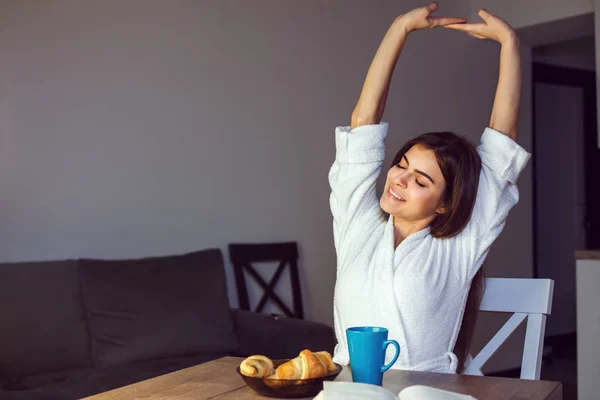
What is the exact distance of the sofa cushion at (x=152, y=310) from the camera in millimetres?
2836

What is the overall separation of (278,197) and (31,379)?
5.34 feet

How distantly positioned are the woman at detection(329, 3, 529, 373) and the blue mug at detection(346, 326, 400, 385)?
1.35 ft

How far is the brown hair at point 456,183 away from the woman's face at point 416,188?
2cm

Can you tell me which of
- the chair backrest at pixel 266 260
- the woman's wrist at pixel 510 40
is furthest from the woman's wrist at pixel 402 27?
the chair backrest at pixel 266 260

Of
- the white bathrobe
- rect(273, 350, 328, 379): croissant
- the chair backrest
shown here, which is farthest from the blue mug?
the chair backrest

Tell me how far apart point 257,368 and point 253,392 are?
7 centimetres

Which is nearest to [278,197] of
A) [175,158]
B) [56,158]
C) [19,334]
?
[175,158]

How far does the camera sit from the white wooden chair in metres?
1.62

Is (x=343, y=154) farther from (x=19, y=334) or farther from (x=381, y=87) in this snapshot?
(x=19, y=334)

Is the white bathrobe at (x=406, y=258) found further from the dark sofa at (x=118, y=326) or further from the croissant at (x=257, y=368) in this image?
the dark sofa at (x=118, y=326)

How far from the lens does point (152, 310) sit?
2.92 metres

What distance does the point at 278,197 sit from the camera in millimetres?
3801

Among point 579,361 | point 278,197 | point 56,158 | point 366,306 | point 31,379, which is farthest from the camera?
point 278,197

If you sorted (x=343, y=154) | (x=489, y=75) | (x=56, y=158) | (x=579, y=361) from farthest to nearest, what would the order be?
(x=489, y=75)
(x=579, y=361)
(x=56, y=158)
(x=343, y=154)
